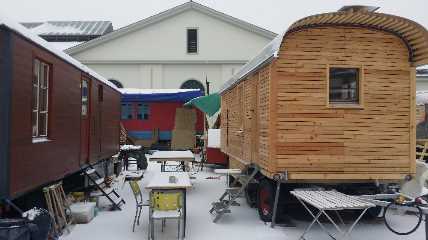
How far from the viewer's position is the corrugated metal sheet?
34.1m

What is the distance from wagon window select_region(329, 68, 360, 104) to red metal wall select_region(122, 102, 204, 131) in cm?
1461

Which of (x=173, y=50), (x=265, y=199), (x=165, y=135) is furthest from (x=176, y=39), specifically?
(x=265, y=199)

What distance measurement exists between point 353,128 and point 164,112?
51.4 feet

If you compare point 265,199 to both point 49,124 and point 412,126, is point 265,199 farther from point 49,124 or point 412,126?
point 49,124

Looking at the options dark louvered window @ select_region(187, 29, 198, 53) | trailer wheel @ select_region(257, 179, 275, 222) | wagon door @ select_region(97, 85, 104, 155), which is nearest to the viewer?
trailer wheel @ select_region(257, 179, 275, 222)

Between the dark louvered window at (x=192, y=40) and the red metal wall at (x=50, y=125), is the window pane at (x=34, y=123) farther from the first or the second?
the dark louvered window at (x=192, y=40)

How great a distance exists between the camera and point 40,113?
686cm

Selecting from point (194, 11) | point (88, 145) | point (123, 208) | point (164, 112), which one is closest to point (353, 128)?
point (123, 208)

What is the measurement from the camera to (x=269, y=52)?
774 cm

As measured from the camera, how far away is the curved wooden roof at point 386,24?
7.39 meters

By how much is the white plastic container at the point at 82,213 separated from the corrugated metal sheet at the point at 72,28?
28.3 m

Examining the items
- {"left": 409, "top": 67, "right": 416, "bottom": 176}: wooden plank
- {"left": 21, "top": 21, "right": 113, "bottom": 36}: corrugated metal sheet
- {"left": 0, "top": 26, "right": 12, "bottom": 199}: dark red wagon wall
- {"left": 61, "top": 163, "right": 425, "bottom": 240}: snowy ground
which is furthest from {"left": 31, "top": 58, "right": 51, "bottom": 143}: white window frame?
{"left": 21, "top": 21, "right": 113, "bottom": 36}: corrugated metal sheet

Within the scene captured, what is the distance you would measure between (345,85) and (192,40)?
2220 centimetres

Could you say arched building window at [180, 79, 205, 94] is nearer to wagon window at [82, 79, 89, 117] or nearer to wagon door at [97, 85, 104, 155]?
wagon door at [97, 85, 104, 155]
